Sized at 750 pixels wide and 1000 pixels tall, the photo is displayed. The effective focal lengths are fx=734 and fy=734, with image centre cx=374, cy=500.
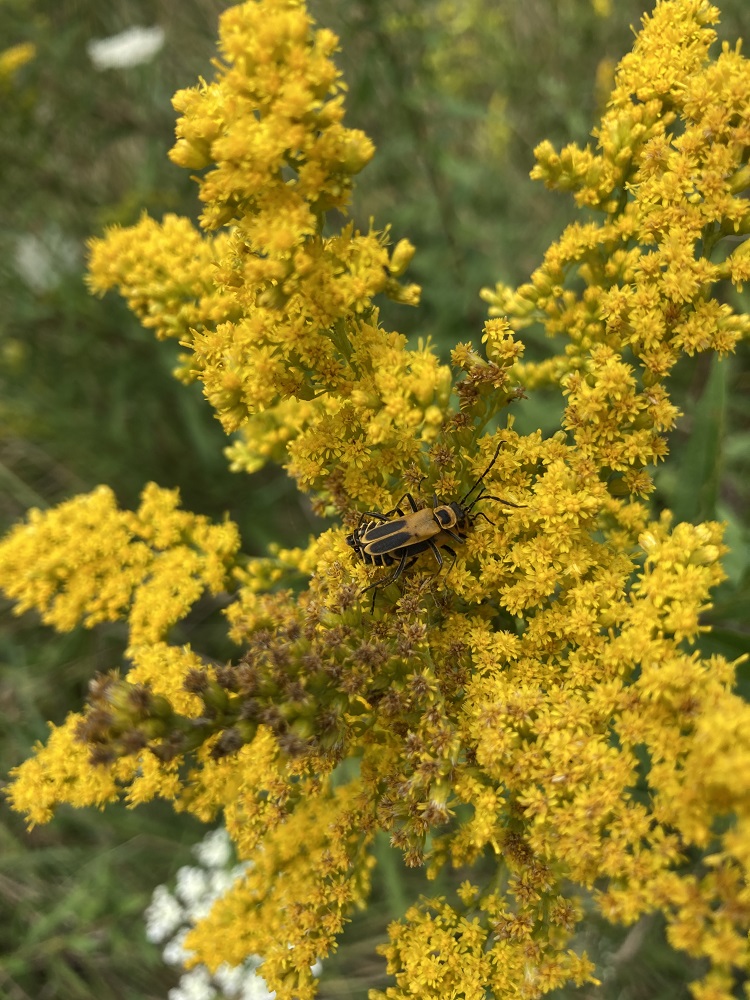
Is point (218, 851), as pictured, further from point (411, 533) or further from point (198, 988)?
point (411, 533)

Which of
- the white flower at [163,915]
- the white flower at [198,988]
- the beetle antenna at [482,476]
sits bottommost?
the white flower at [198,988]

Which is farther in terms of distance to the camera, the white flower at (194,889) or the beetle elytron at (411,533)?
the white flower at (194,889)

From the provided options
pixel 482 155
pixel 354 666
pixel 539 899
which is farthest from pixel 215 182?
pixel 482 155

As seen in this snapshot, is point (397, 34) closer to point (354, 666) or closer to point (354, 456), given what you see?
point (354, 456)

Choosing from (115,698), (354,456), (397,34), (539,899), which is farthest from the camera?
(397,34)

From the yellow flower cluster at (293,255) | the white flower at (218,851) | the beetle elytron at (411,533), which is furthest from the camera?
the white flower at (218,851)

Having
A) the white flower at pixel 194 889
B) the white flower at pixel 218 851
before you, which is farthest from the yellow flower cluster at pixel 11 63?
the white flower at pixel 194 889

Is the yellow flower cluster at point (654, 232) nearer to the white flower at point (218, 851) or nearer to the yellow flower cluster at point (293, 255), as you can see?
the yellow flower cluster at point (293, 255)
